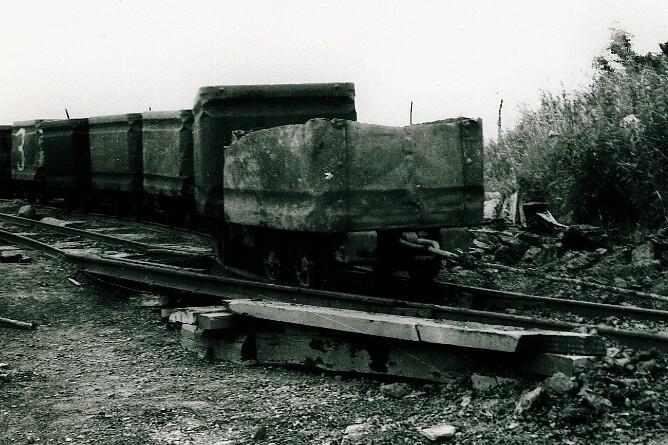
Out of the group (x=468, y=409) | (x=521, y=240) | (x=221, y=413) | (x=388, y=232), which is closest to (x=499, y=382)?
(x=468, y=409)

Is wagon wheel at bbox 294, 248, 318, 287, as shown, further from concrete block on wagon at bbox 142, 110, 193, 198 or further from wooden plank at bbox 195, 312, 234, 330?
concrete block on wagon at bbox 142, 110, 193, 198

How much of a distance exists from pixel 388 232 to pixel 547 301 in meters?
1.58

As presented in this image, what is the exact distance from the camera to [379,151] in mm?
7281

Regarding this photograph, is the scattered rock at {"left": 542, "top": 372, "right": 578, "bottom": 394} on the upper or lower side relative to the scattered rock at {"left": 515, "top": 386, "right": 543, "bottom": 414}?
upper

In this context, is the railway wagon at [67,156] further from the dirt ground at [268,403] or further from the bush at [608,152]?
the dirt ground at [268,403]

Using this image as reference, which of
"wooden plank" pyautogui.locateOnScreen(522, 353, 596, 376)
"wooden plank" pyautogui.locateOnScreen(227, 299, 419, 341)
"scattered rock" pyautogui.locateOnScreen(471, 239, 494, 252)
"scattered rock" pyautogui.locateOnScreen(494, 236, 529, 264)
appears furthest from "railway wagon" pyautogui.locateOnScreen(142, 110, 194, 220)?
"wooden plank" pyautogui.locateOnScreen(522, 353, 596, 376)

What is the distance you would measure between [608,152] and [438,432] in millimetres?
7177

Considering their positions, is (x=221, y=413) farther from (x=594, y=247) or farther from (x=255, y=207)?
(x=594, y=247)

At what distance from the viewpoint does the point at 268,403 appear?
500cm

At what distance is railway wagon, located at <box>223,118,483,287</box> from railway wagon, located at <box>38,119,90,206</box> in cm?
1037

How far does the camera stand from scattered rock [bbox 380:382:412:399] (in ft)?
16.2

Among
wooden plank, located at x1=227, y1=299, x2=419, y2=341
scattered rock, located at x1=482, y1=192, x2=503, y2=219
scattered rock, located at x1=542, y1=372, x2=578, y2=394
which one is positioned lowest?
scattered rock, located at x1=542, y1=372, x2=578, y2=394

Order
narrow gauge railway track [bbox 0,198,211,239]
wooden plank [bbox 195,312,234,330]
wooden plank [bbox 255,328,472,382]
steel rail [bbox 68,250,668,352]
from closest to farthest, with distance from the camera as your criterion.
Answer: wooden plank [bbox 255,328,472,382]
steel rail [bbox 68,250,668,352]
wooden plank [bbox 195,312,234,330]
narrow gauge railway track [bbox 0,198,211,239]

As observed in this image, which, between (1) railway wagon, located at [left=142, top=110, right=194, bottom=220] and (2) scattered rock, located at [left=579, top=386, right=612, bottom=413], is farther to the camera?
(1) railway wagon, located at [left=142, top=110, right=194, bottom=220]
